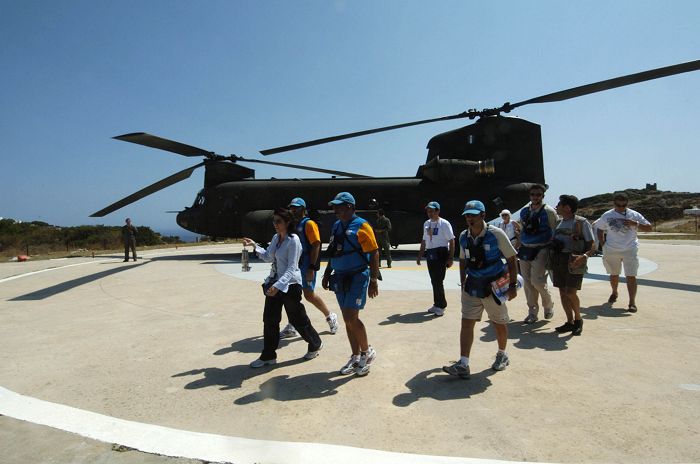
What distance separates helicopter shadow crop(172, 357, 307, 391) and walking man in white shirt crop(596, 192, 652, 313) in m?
5.06

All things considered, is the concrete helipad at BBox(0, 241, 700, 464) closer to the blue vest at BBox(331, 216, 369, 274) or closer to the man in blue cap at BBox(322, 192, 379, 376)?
the man in blue cap at BBox(322, 192, 379, 376)

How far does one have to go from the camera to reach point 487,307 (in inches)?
141

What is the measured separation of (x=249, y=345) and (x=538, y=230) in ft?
12.9

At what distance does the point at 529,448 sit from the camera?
2344 mm

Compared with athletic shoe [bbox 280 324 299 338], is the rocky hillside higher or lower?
higher

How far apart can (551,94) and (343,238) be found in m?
8.44

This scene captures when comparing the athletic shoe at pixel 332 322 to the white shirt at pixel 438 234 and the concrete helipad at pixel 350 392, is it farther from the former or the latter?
the white shirt at pixel 438 234

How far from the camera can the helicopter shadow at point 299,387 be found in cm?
313

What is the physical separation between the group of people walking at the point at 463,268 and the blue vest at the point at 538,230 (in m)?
0.01

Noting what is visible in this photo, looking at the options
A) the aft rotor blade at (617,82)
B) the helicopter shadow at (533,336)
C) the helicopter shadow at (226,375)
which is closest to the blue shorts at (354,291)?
the helicopter shadow at (226,375)

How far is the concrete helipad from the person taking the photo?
238 cm

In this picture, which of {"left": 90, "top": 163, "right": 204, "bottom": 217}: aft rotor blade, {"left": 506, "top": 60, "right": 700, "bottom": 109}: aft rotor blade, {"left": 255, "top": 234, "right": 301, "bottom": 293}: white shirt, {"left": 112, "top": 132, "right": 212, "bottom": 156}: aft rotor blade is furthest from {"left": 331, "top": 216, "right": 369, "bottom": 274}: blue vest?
{"left": 90, "top": 163, "right": 204, "bottom": 217}: aft rotor blade

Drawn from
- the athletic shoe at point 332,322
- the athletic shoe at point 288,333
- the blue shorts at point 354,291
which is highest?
the blue shorts at point 354,291

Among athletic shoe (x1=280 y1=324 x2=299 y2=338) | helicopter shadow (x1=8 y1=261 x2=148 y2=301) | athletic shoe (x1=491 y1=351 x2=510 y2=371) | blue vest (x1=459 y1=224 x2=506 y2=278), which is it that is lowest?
athletic shoe (x1=491 y1=351 x2=510 y2=371)
